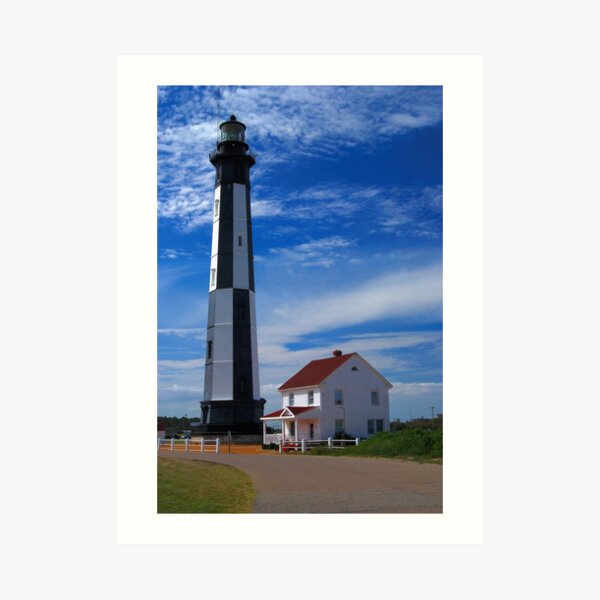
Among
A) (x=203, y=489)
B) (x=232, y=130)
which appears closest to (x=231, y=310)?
(x=232, y=130)

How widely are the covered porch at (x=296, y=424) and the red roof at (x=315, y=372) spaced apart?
1170mm

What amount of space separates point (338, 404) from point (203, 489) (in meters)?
13.2

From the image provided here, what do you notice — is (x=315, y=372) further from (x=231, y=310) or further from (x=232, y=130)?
(x=232, y=130)

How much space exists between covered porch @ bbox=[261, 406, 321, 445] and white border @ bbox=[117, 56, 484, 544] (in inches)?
560

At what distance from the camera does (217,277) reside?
920 inches

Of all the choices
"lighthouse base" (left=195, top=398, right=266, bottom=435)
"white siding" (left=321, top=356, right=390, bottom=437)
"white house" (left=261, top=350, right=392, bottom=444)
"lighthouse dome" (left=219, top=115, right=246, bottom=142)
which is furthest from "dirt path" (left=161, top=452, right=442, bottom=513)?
Answer: "lighthouse dome" (left=219, top=115, right=246, bottom=142)

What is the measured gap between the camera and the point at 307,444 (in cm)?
2208

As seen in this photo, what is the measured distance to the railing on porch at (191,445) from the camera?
20.7 meters

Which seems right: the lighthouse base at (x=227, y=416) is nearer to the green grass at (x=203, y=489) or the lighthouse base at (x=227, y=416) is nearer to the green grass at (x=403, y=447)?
the green grass at (x=403, y=447)

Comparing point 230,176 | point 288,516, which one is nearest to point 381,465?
point 288,516
